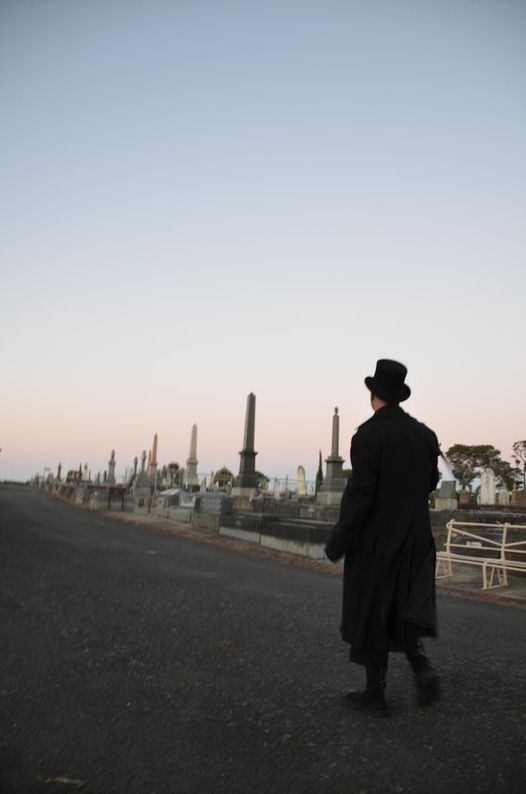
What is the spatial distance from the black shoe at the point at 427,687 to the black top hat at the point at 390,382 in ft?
4.94

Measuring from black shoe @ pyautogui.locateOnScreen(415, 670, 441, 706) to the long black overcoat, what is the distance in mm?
205

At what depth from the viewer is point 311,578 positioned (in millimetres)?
9164

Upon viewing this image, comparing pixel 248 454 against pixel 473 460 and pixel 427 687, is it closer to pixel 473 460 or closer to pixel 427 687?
pixel 427 687

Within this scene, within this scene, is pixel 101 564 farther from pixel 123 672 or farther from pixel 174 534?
pixel 174 534

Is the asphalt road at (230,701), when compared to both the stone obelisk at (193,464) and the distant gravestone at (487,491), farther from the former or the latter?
the stone obelisk at (193,464)

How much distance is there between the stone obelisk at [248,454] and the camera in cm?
2991

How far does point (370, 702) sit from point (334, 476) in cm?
2889

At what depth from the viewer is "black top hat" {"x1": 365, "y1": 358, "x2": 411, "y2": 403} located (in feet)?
12.4

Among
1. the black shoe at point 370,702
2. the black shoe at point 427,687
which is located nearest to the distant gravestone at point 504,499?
the black shoe at point 427,687

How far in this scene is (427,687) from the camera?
341 centimetres

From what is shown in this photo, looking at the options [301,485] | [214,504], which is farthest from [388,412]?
[301,485]

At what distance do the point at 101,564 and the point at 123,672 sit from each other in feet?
18.7

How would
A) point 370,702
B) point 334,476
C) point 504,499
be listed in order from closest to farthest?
point 370,702, point 334,476, point 504,499

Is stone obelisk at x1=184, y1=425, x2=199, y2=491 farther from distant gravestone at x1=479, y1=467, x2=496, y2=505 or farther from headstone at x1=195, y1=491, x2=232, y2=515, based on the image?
headstone at x1=195, y1=491, x2=232, y2=515
